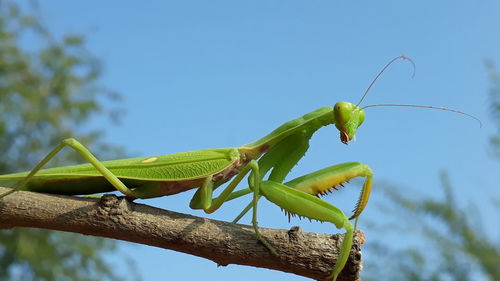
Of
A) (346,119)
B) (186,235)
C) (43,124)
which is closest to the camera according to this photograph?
(186,235)

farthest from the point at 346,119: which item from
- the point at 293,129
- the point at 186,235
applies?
the point at 186,235

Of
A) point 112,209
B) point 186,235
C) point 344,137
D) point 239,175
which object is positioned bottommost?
point 186,235

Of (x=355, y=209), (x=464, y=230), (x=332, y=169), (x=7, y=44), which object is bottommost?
(x=355, y=209)

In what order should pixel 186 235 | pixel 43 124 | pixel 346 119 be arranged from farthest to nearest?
1. pixel 43 124
2. pixel 346 119
3. pixel 186 235

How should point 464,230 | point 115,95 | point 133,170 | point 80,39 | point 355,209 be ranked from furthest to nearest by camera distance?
point 80,39 → point 115,95 → point 464,230 → point 133,170 → point 355,209

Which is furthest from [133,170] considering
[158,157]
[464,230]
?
[464,230]

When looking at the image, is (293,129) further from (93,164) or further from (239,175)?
(93,164)

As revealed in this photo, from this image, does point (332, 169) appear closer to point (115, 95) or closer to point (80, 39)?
point (115, 95)
